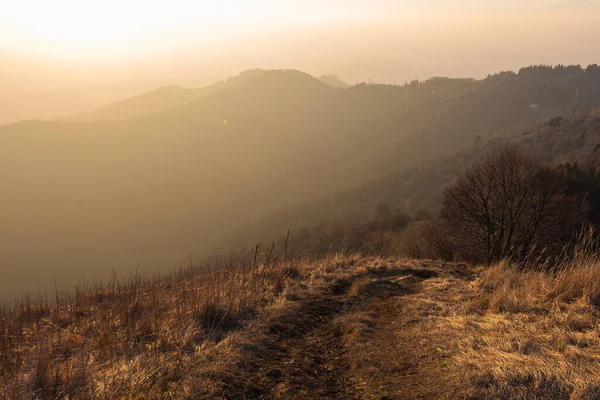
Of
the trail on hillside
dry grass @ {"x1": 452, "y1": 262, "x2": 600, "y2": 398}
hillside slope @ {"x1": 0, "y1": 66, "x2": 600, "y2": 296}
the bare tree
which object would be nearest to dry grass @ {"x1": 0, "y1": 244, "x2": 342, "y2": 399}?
the trail on hillside

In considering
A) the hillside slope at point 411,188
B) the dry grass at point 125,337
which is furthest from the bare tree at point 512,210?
the hillside slope at point 411,188

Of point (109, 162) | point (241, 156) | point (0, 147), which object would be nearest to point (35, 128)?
point (0, 147)

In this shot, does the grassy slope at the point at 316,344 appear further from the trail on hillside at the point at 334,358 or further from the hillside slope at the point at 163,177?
the hillside slope at the point at 163,177

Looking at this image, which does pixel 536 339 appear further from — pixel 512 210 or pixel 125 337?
pixel 512 210

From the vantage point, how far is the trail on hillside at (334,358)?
366 centimetres

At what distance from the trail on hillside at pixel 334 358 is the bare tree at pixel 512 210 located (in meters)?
11.3

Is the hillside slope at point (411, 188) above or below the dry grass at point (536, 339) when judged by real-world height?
below

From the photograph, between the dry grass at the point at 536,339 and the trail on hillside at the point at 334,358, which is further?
the trail on hillside at the point at 334,358

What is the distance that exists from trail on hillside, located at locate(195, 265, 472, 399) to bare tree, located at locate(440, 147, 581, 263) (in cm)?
1133

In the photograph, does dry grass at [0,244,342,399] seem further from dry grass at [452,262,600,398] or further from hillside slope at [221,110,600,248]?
hillside slope at [221,110,600,248]

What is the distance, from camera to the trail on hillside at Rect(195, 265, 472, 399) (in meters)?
3.66

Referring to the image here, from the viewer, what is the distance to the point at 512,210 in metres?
15.9

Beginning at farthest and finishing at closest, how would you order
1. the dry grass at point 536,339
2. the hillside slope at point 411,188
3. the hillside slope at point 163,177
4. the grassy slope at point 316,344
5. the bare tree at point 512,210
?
the hillside slope at point 163,177 < the hillside slope at point 411,188 < the bare tree at point 512,210 < the grassy slope at point 316,344 < the dry grass at point 536,339

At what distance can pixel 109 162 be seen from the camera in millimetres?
175750
